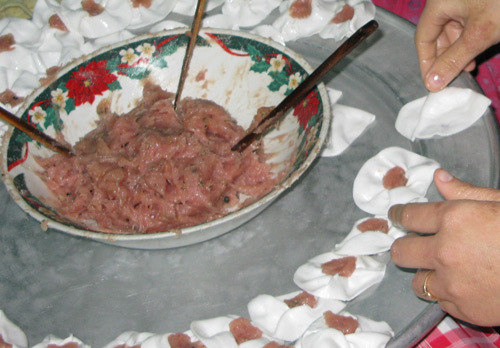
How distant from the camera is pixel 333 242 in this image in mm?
1046

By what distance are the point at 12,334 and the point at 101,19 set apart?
84cm

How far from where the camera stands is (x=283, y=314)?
93 centimetres

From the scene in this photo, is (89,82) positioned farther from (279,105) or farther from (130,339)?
(130,339)

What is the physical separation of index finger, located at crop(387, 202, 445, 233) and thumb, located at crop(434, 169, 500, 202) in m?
0.06

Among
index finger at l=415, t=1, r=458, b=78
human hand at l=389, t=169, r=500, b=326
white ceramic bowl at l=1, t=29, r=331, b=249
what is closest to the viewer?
human hand at l=389, t=169, r=500, b=326

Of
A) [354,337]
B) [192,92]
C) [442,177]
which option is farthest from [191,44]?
[354,337]

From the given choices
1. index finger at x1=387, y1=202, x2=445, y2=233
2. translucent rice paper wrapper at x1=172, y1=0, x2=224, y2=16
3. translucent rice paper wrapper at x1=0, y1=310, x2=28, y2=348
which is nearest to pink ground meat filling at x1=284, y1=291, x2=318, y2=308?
index finger at x1=387, y1=202, x2=445, y2=233

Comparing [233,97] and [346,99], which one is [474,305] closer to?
[346,99]

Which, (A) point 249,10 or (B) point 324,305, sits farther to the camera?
(A) point 249,10

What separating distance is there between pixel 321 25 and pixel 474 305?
809 mm

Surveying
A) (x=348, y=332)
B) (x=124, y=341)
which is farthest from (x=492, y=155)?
(x=124, y=341)

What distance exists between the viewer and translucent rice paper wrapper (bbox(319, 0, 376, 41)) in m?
1.34

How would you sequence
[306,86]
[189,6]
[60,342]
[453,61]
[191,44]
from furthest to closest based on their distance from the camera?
[189,6]
[191,44]
[453,61]
[306,86]
[60,342]

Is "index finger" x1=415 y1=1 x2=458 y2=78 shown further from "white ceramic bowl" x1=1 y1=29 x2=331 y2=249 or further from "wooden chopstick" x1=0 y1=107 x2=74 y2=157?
"wooden chopstick" x1=0 y1=107 x2=74 y2=157
